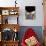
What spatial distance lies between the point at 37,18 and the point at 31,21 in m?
0.21

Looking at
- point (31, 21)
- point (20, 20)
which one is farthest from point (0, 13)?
point (31, 21)

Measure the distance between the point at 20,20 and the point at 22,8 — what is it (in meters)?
0.38

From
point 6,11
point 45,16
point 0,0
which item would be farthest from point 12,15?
point 45,16

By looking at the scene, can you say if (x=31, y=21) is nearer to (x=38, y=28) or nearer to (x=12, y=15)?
(x=38, y=28)

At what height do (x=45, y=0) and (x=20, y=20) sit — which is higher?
(x=45, y=0)

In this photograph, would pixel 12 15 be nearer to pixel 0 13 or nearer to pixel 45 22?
pixel 0 13

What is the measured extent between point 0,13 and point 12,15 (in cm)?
38

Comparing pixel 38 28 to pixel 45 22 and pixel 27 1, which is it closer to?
pixel 45 22

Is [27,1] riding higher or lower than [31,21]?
higher

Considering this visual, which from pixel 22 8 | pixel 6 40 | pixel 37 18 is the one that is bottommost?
pixel 6 40

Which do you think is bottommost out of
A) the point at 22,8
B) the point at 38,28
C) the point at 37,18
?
the point at 38,28

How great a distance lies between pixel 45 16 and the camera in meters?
4.84

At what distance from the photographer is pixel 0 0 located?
5.08 metres

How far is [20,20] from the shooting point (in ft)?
16.6
